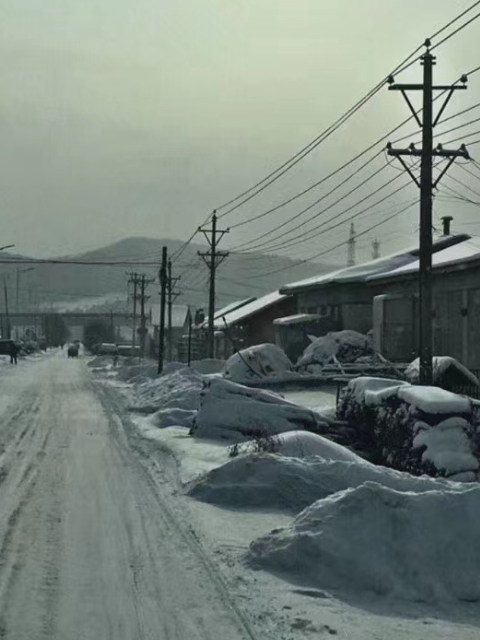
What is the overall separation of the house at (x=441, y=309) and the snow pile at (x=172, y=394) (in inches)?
293

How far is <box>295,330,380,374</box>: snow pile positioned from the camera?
1339 inches

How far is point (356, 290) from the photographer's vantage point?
44312mm

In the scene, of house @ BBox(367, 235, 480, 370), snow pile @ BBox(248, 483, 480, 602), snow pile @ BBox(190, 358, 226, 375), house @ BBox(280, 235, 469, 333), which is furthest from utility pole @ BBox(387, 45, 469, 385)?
snow pile @ BBox(190, 358, 226, 375)

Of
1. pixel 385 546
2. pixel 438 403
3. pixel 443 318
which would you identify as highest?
pixel 443 318

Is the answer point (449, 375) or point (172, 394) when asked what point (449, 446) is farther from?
point (172, 394)

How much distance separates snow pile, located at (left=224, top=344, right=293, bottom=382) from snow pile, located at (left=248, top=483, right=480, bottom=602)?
24.6 meters

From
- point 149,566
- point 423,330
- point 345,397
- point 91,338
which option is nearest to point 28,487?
point 149,566

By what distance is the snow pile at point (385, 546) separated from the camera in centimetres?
689

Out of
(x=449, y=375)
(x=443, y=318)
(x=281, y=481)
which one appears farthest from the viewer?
(x=443, y=318)

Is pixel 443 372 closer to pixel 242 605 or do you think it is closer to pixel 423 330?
pixel 423 330

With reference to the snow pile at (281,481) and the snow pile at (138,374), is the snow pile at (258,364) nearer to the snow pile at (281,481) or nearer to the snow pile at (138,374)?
the snow pile at (138,374)

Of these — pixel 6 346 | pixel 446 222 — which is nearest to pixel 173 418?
pixel 446 222

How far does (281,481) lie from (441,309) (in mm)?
21221

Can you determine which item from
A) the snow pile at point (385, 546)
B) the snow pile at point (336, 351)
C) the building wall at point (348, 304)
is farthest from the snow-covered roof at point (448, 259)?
the snow pile at point (385, 546)
